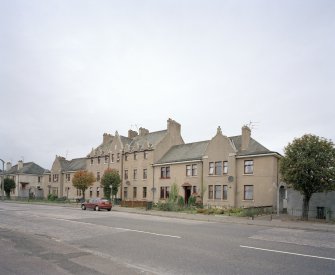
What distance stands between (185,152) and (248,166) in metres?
12.1

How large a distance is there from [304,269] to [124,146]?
161 feet

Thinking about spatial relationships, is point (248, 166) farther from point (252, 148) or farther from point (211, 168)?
point (211, 168)

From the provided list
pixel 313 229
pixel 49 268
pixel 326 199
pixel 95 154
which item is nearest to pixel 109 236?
pixel 49 268

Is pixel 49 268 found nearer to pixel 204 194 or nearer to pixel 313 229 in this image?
pixel 313 229

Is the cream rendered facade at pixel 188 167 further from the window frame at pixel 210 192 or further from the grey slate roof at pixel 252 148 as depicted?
the window frame at pixel 210 192

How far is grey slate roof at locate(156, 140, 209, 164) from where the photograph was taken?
148 feet

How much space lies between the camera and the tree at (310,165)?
24016mm

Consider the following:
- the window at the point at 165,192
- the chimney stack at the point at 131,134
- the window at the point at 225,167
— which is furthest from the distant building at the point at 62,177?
the window at the point at 225,167

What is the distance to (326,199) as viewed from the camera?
27.5 meters

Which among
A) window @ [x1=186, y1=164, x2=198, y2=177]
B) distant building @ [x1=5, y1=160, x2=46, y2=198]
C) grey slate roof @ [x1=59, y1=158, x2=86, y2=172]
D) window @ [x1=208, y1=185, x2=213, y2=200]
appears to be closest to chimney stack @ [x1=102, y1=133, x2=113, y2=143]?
grey slate roof @ [x1=59, y1=158, x2=86, y2=172]

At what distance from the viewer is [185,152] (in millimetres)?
48031

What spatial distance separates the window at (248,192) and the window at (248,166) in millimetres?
1604

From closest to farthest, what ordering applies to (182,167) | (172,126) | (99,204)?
1. (99,204)
2. (182,167)
3. (172,126)

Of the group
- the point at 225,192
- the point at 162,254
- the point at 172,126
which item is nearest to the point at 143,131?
the point at 172,126
